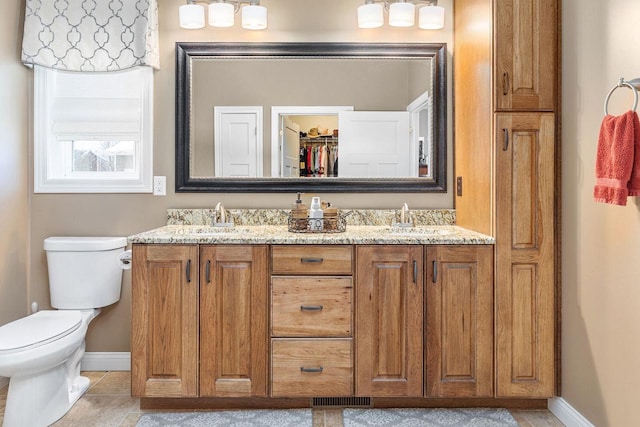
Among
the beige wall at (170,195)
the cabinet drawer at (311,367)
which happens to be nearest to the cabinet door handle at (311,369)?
the cabinet drawer at (311,367)

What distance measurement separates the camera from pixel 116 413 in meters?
2.21

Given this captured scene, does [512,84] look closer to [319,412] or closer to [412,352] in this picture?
[412,352]

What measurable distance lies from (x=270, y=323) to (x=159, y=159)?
1.23 metres

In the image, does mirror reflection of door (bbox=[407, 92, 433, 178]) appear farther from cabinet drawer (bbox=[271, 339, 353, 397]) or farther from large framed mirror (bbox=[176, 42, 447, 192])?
cabinet drawer (bbox=[271, 339, 353, 397])

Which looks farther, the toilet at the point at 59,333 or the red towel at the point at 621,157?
the toilet at the point at 59,333

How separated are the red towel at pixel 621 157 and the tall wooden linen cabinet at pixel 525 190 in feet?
1.58

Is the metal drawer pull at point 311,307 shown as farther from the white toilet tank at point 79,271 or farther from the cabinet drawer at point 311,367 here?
the white toilet tank at point 79,271

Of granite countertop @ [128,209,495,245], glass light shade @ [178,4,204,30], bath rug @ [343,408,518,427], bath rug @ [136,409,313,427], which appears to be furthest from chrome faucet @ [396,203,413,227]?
glass light shade @ [178,4,204,30]

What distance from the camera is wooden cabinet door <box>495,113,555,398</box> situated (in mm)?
2125

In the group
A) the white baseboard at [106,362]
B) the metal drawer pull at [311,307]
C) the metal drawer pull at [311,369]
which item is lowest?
the white baseboard at [106,362]

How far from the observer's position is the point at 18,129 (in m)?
2.56

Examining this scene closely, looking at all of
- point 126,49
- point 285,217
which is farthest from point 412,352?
point 126,49

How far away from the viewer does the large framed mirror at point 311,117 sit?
8.74ft

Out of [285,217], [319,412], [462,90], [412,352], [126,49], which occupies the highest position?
[126,49]
